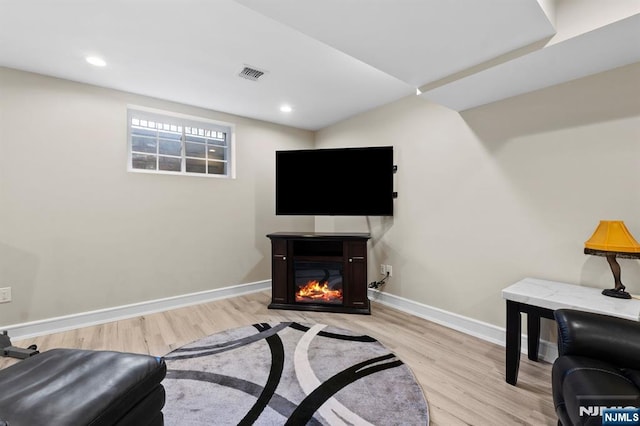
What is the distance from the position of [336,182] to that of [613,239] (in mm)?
2287

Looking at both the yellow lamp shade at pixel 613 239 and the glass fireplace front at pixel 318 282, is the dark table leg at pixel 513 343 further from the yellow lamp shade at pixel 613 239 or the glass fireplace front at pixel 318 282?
the glass fireplace front at pixel 318 282

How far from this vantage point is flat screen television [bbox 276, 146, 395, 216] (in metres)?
3.06

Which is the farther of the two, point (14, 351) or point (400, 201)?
point (400, 201)

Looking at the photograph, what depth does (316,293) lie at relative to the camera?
128 inches

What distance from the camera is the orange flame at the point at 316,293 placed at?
3205 millimetres

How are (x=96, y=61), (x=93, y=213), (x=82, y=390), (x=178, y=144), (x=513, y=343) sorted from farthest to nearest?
(x=178, y=144) → (x=93, y=213) → (x=96, y=61) → (x=513, y=343) → (x=82, y=390)

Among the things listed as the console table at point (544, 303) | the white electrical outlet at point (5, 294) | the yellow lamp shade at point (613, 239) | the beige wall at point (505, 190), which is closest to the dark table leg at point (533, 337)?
the console table at point (544, 303)

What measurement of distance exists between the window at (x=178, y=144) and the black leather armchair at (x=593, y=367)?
3.61m

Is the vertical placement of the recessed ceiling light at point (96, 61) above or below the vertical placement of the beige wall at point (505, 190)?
above

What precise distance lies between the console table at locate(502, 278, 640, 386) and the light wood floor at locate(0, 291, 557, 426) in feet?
0.65

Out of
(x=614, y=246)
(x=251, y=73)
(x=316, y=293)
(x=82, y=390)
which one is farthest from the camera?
(x=316, y=293)

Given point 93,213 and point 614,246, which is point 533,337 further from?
point 93,213

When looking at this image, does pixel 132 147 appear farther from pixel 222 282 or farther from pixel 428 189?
pixel 428 189

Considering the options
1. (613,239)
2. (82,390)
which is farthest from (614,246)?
(82,390)
